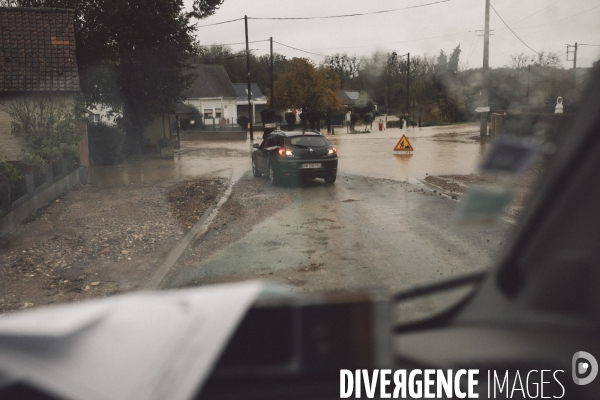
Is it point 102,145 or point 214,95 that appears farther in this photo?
point 214,95

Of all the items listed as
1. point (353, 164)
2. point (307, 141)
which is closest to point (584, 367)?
point (307, 141)

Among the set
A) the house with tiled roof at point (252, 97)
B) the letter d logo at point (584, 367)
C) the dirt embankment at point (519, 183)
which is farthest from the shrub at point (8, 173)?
the house with tiled roof at point (252, 97)

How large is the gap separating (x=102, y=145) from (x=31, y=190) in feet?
43.1

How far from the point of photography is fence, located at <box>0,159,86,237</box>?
1093 cm

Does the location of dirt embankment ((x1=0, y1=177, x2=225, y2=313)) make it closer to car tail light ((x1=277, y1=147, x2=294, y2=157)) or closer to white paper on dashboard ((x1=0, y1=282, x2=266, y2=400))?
car tail light ((x1=277, y1=147, x2=294, y2=157))

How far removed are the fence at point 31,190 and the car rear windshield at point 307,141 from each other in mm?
6272

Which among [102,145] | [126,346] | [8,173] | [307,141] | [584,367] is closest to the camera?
[584,367]

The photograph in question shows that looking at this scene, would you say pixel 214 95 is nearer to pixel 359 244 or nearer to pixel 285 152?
pixel 285 152

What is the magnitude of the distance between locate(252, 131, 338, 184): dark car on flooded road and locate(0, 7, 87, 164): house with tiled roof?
8118 mm

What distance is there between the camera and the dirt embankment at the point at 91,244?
709cm

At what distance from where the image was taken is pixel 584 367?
1.10 meters

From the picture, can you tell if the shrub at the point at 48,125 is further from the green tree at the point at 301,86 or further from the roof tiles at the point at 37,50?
the green tree at the point at 301,86

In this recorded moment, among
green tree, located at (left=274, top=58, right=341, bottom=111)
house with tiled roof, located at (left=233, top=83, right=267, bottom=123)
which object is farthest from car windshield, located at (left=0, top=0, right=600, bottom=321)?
house with tiled roof, located at (left=233, top=83, right=267, bottom=123)

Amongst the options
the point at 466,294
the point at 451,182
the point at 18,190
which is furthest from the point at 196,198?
the point at 466,294
